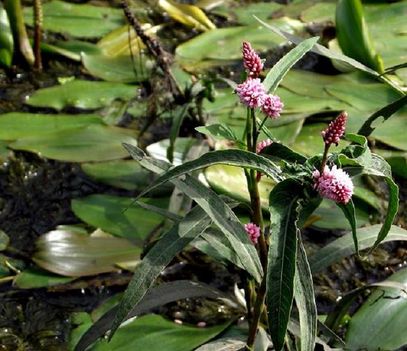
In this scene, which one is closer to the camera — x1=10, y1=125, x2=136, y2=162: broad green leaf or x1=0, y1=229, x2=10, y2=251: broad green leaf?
x1=0, y1=229, x2=10, y2=251: broad green leaf

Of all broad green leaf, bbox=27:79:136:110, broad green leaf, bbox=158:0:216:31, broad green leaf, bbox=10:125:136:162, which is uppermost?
broad green leaf, bbox=158:0:216:31

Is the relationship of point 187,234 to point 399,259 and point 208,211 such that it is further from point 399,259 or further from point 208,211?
point 399,259

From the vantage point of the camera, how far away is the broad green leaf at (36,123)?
2158 mm

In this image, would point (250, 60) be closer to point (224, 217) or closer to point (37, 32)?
point (224, 217)

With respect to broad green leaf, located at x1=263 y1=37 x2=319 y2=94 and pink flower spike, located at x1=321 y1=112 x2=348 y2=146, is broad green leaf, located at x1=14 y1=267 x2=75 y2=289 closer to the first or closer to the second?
broad green leaf, located at x1=263 y1=37 x2=319 y2=94

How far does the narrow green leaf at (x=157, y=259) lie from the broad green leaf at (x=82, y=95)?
1.13m

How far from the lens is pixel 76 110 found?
2.30 meters

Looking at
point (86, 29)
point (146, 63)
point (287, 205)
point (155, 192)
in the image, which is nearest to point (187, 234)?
point (287, 205)

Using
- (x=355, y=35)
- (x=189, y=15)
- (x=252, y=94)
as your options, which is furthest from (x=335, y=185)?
(x=189, y=15)

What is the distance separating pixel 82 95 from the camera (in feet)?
7.63

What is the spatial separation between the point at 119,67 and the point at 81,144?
41 cm

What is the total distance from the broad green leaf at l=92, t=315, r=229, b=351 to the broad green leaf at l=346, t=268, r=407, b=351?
25cm

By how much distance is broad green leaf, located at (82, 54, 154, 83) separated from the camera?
2398 millimetres

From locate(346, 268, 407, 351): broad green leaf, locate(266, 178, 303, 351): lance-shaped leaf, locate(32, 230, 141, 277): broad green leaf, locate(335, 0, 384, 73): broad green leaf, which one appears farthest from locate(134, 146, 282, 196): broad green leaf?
locate(335, 0, 384, 73): broad green leaf
